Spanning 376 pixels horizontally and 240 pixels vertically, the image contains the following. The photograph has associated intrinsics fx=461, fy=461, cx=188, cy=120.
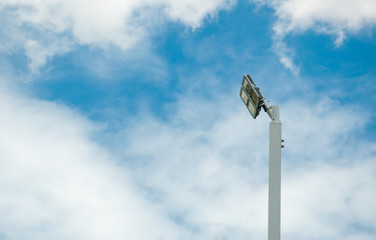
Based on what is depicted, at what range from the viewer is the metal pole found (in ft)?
22.1

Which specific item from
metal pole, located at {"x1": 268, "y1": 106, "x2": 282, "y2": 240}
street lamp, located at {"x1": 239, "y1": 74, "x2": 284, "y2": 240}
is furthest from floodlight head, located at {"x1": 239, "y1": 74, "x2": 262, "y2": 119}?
metal pole, located at {"x1": 268, "y1": 106, "x2": 282, "y2": 240}

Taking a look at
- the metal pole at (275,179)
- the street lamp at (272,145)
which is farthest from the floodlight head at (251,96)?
the metal pole at (275,179)

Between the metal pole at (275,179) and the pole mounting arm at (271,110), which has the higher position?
the pole mounting arm at (271,110)

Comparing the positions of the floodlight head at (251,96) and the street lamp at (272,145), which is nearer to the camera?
the street lamp at (272,145)

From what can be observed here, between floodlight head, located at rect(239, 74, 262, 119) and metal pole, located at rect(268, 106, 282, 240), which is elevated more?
floodlight head, located at rect(239, 74, 262, 119)

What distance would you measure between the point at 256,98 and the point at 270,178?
54.1 inches

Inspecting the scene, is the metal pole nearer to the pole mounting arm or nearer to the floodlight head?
the pole mounting arm

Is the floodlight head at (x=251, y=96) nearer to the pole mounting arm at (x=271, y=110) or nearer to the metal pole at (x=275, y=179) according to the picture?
the pole mounting arm at (x=271, y=110)

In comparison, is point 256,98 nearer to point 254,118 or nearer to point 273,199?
point 254,118

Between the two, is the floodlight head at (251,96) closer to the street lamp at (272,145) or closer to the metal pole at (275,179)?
the street lamp at (272,145)

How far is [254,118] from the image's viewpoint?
778 cm

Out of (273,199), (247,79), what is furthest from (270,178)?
(247,79)

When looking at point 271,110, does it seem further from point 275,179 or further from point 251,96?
point 275,179

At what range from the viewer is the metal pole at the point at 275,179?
674cm
